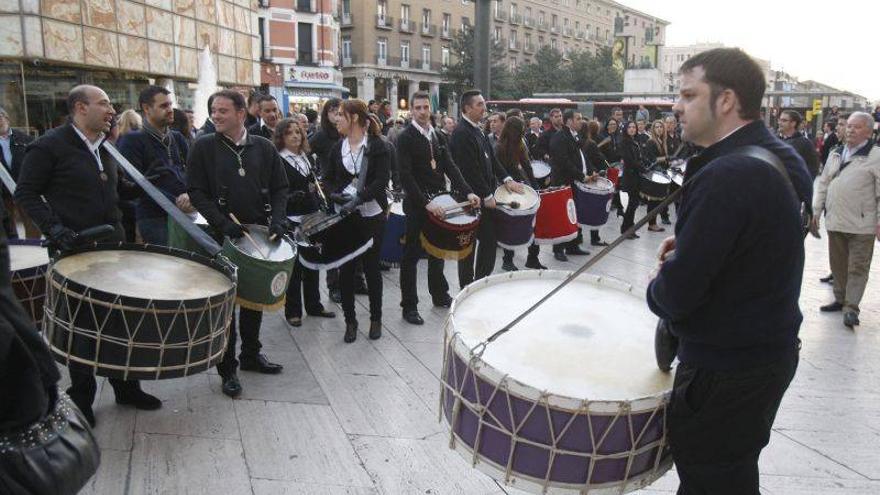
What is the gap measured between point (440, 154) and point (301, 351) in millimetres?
2155

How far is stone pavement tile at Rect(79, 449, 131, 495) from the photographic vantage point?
9.62ft

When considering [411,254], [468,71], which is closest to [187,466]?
[411,254]

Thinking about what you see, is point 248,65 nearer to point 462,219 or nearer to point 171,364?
point 462,219

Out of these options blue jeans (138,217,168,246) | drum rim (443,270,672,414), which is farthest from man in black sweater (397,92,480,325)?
drum rim (443,270,672,414)

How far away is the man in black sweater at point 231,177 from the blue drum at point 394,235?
2384mm

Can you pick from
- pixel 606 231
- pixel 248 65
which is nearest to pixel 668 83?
pixel 248 65

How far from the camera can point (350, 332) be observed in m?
5.07

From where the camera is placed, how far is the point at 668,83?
91188 millimetres

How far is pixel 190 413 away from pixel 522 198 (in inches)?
151

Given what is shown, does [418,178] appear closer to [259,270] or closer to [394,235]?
[394,235]

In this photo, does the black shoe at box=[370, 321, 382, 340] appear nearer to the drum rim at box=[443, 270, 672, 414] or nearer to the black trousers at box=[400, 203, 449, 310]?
the black trousers at box=[400, 203, 449, 310]

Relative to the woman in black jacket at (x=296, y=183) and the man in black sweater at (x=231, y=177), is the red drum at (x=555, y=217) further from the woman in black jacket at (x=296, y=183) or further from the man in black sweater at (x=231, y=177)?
the man in black sweater at (x=231, y=177)

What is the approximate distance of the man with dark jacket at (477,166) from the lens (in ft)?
19.0

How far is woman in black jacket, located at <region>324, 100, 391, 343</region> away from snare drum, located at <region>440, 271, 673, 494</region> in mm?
2645
